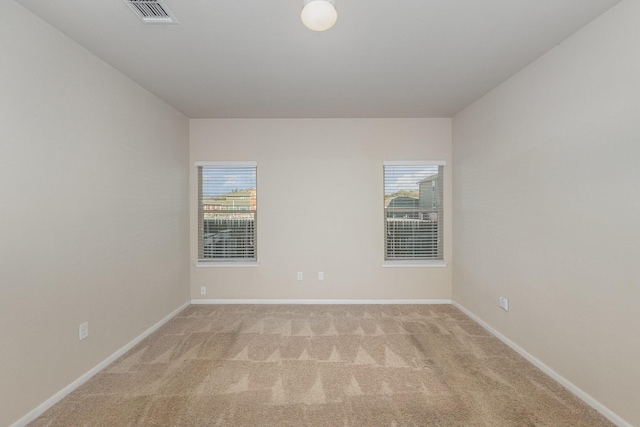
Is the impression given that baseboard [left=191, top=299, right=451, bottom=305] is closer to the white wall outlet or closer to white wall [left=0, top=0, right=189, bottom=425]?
white wall [left=0, top=0, right=189, bottom=425]

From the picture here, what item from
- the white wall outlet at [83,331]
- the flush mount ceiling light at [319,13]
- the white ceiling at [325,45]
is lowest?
the white wall outlet at [83,331]

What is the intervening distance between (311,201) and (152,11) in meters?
2.80

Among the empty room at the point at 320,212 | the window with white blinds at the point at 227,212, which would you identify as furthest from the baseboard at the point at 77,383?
the window with white blinds at the point at 227,212

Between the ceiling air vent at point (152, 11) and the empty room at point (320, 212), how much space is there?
0.06 ft

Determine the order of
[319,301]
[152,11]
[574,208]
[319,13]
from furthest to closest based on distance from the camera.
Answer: [319,301] → [574,208] → [152,11] → [319,13]

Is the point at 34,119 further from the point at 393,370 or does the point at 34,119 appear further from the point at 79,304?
the point at 393,370

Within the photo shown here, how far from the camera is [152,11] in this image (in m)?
1.90

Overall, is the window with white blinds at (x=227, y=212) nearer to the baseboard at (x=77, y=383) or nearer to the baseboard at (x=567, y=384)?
the baseboard at (x=77, y=383)

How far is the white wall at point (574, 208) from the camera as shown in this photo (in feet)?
5.97

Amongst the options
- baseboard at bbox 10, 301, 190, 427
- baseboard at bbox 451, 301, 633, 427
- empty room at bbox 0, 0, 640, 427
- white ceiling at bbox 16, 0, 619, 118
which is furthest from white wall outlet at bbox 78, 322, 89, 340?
baseboard at bbox 451, 301, 633, 427

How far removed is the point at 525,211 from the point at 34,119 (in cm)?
413

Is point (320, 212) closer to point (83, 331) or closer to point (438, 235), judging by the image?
point (438, 235)

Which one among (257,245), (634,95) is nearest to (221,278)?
(257,245)

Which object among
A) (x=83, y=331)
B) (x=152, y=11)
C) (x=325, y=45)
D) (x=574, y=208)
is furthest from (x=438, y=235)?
(x=83, y=331)
